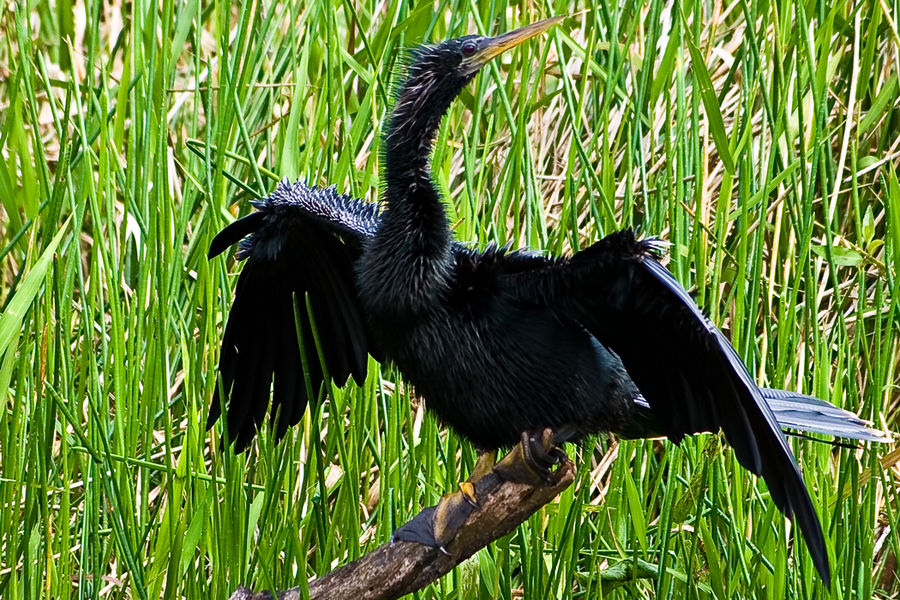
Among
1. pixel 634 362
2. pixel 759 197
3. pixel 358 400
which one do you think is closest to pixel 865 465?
pixel 759 197

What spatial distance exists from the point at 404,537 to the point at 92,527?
70 cm

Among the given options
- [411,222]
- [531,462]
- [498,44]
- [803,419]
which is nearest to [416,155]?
[411,222]

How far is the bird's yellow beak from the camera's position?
187 centimetres

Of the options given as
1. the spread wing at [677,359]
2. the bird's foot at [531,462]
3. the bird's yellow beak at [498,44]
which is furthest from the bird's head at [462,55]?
the bird's foot at [531,462]

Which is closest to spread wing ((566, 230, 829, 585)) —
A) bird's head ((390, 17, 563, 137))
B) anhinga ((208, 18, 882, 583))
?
anhinga ((208, 18, 882, 583))

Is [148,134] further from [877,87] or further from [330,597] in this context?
[877,87]

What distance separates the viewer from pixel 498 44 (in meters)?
1.89

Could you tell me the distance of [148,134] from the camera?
2.01 m

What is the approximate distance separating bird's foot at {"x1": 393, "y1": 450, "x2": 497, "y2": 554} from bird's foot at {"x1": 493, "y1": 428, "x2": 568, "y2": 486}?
6cm

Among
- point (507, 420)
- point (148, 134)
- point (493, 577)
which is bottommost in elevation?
point (493, 577)

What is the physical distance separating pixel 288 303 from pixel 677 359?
788mm

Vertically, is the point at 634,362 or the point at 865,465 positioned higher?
the point at 634,362

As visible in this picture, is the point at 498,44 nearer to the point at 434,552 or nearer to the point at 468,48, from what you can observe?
the point at 468,48

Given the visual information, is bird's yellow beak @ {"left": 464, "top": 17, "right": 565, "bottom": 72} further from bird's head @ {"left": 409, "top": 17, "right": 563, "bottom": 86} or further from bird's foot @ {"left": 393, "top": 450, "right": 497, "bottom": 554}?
bird's foot @ {"left": 393, "top": 450, "right": 497, "bottom": 554}
